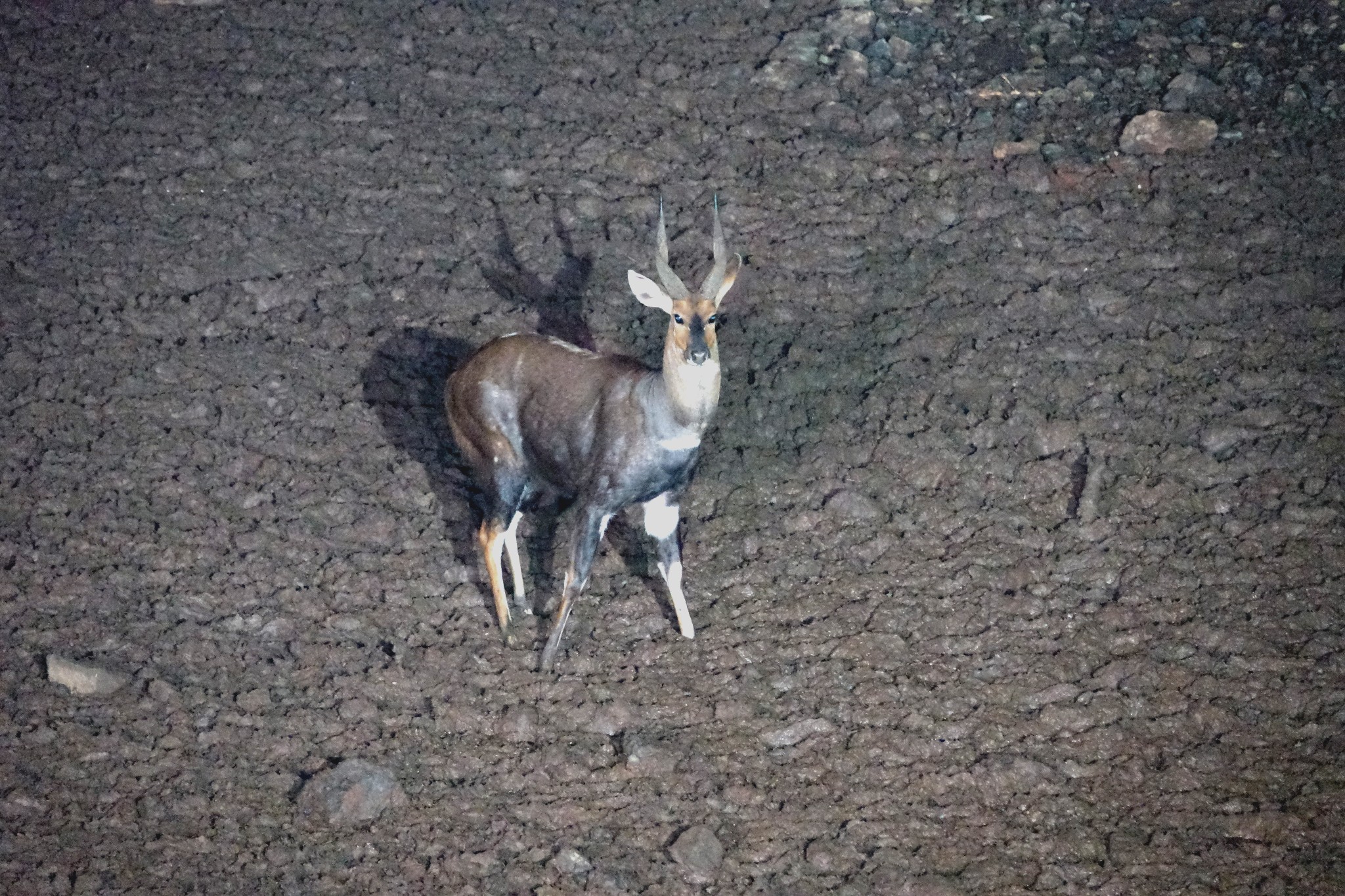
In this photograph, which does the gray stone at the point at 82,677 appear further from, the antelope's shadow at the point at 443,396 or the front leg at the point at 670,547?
the front leg at the point at 670,547

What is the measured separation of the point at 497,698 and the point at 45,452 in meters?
3.22

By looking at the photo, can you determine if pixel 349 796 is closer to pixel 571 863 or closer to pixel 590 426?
pixel 571 863

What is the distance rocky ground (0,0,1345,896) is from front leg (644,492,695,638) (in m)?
0.16

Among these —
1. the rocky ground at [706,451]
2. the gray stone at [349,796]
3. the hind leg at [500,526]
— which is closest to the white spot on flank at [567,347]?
the hind leg at [500,526]

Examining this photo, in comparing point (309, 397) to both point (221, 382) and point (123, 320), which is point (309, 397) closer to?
point (221, 382)

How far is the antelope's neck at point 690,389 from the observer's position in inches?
301

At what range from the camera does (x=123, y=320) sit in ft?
32.4

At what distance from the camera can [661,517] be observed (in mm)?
8195

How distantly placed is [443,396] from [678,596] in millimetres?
2183

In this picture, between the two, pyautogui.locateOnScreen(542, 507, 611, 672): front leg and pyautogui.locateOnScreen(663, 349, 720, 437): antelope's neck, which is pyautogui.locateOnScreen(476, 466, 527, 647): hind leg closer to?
pyautogui.locateOnScreen(542, 507, 611, 672): front leg

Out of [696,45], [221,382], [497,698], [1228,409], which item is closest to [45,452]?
[221,382]

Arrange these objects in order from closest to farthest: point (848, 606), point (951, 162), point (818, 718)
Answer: point (818, 718) → point (848, 606) → point (951, 162)

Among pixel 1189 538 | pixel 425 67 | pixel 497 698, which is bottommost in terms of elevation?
pixel 497 698

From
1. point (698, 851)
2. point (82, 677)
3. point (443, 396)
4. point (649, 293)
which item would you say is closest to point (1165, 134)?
point (649, 293)
